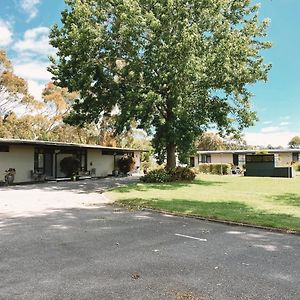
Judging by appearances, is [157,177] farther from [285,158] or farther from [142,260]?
[285,158]

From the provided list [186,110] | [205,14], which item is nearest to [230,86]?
[186,110]

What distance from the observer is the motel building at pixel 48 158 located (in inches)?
984

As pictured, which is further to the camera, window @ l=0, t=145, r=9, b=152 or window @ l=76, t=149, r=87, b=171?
window @ l=76, t=149, r=87, b=171

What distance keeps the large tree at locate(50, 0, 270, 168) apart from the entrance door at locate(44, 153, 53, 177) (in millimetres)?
4291

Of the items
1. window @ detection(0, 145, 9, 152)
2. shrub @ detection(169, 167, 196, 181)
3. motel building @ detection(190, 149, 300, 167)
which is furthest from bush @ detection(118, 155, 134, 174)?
window @ detection(0, 145, 9, 152)

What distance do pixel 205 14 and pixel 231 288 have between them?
23.1 meters

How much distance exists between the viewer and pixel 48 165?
97.6 feet

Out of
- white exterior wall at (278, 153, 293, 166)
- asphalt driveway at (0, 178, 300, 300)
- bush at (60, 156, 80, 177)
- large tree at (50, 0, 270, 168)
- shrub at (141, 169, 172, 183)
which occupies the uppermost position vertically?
large tree at (50, 0, 270, 168)

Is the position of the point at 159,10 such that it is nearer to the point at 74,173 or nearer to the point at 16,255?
the point at 74,173

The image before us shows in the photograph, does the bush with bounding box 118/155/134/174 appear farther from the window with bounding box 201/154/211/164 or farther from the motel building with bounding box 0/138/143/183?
the window with bounding box 201/154/211/164

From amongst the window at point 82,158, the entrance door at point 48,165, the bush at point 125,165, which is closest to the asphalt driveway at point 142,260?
the entrance door at point 48,165

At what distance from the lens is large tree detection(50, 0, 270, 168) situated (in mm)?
22922

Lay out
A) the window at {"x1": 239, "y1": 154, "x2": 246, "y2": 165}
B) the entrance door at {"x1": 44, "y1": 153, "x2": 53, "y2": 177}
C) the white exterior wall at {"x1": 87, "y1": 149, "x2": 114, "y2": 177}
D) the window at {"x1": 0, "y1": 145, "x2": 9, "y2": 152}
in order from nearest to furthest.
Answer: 1. the window at {"x1": 0, "y1": 145, "x2": 9, "y2": 152}
2. the entrance door at {"x1": 44, "y1": 153, "x2": 53, "y2": 177}
3. the white exterior wall at {"x1": 87, "y1": 149, "x2": 114, "y2": 177}
4. the window at {"x1": 239, "y1": 154, "x2": 246, "y2": 165}

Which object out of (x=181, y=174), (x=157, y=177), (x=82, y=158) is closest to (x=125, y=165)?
(x=82, y=158)
